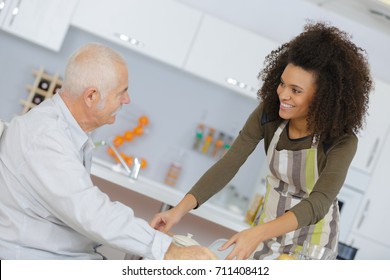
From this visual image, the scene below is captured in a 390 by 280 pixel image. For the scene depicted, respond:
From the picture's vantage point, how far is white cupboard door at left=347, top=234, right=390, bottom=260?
4.31 m

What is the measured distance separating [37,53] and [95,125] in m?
2.85

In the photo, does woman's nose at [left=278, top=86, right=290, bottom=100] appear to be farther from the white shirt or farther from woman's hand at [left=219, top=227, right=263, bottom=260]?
the white shirt

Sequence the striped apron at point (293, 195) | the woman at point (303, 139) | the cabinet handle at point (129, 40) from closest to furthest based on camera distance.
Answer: the woman at point (303, 139), the striped apron at point (293, 195), the cabinet handle at point (129, 40)

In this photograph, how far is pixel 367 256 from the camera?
438cm

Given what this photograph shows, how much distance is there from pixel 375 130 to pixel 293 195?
2.32 metres

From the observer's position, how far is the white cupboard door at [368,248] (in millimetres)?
4309

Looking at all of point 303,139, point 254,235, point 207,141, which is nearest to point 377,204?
point 207,141

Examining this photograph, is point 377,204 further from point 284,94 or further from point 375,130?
point 284,94

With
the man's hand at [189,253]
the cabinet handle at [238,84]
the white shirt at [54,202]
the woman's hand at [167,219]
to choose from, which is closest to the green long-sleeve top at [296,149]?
the woman's hand at [167,219]

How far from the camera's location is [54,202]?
147 cm

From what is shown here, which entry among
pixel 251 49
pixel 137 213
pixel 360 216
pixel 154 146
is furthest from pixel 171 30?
pixel 360 216

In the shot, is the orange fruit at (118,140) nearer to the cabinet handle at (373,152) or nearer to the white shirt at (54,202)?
the cabinet handle at (373,152)

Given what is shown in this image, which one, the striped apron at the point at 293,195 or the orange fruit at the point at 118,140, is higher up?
the striped apron at the point at 293,195

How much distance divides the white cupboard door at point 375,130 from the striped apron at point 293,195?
2.20 meters
